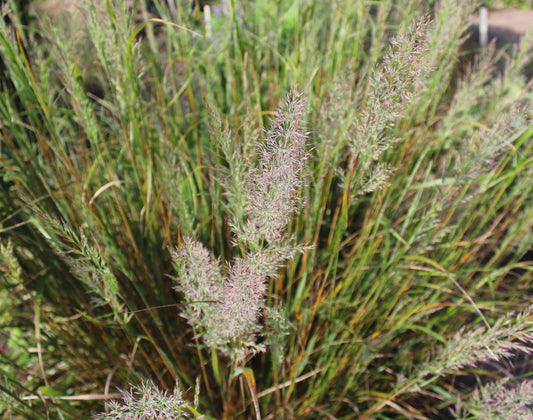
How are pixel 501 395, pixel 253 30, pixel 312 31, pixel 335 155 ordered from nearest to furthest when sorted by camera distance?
pixel 501 395, pixel 335 155, pixel 312 31, pixel 253 30

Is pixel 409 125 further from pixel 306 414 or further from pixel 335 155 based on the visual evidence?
pixel 306 414

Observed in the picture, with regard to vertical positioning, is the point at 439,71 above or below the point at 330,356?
above

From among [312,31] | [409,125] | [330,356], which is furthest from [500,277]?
[312,31]

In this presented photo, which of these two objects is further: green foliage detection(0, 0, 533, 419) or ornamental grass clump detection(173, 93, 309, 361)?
green foliage detection(0, 0, 533, 419)

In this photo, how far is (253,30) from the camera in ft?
5.19

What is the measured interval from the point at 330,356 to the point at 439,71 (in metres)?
1.04

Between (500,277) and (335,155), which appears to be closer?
(335,155)

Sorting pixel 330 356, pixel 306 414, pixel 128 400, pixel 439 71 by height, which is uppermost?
pixel 439 71

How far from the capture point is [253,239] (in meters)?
0.73

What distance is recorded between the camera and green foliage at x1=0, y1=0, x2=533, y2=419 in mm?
781

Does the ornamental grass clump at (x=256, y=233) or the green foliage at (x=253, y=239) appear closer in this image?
the ornamental grass clump at (x=256, y=233)

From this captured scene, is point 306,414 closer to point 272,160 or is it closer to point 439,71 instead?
point 272,160

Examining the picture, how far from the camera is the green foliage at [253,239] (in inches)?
30.8

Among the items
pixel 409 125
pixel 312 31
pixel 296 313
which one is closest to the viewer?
pixel 296 313
